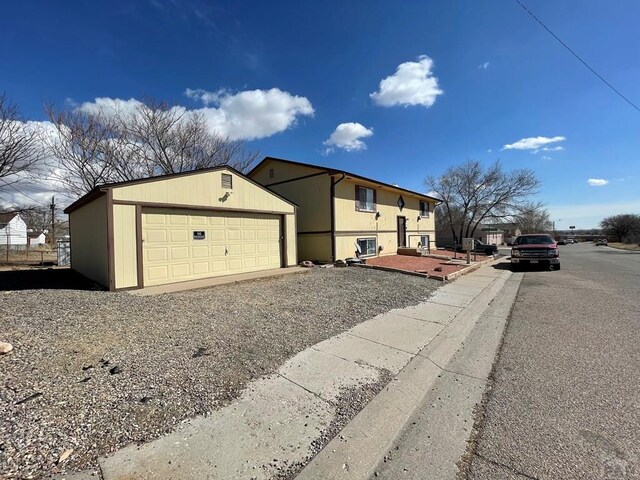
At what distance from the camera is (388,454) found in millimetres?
2295

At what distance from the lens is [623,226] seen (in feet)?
222

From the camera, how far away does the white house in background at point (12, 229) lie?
127 ft

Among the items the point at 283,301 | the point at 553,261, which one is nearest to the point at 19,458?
the point at 283,301

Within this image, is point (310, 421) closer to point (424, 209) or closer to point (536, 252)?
point (536, 252)

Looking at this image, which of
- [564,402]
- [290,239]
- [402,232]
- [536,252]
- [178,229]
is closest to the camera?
[564,402]

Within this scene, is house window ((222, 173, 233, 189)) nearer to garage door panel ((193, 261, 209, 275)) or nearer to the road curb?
garage door panel ((193, 261, 209, 275))

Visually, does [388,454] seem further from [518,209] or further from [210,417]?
[518,209]

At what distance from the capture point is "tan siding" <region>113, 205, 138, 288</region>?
293 inches

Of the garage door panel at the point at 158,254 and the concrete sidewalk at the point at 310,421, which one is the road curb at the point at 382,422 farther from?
the garage door panel at the point at 158,254

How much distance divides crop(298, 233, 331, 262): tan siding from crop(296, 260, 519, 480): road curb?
946 centimetres

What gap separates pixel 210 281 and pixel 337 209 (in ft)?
23.1

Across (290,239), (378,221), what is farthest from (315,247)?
(378,221)

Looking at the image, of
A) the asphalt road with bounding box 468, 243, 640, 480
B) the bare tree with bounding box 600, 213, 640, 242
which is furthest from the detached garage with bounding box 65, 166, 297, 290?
the bare tree with bounding box 600, 213, 640, 242

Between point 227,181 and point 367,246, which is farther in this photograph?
point 367,246
